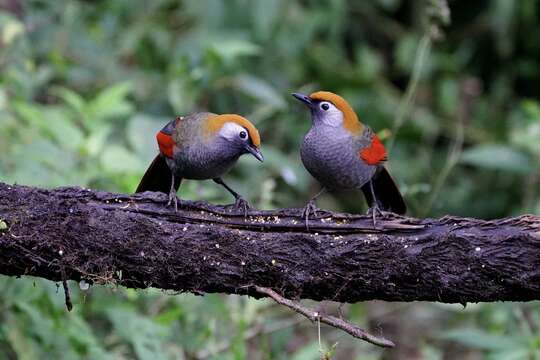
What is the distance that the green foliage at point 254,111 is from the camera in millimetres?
5383

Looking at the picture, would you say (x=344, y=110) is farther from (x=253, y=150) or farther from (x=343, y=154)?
(x=253, y=150)

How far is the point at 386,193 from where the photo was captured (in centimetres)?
476

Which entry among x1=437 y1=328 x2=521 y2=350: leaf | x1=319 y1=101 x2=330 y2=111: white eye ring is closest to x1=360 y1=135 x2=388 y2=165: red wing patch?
x1=319 y1=101 x2=330 y2=111: white eye ring

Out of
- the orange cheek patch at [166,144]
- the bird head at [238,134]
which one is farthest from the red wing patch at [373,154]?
the orange cheek patch at [166,144]

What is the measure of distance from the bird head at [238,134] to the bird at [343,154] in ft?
0.85

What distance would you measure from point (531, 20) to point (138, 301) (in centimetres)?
552

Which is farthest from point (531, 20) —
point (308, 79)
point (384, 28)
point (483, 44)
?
point (308, 79)

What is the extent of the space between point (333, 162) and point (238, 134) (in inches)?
19.7

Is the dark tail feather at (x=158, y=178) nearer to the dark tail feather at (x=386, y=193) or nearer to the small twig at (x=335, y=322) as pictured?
the dark tail feather at (x=386, y=193)

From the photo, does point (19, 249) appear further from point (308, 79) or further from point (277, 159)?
point (308, 79)

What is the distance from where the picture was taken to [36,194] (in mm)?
3639

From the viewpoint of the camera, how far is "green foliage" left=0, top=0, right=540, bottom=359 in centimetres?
538

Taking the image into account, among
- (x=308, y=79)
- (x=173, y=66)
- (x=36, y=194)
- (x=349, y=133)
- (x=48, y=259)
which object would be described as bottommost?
(x=48, y=259)

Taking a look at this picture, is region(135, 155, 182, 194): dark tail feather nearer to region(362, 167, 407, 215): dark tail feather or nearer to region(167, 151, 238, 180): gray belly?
region(167, 151, 238, 180): gray belly
